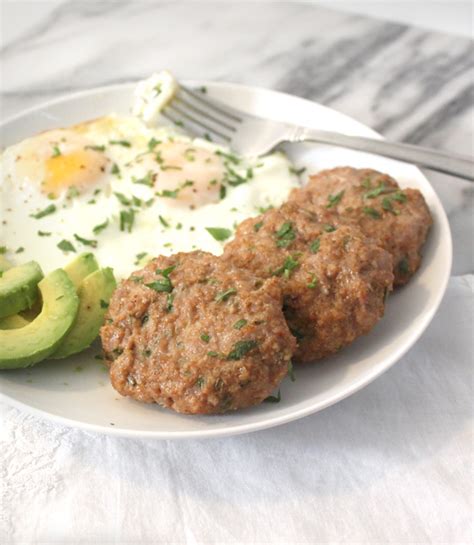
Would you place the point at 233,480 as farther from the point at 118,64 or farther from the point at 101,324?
the point at 118,64

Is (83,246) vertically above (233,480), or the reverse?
(83,246)

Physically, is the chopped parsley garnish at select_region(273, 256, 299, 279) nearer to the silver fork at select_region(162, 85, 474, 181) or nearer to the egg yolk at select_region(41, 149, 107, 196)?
the silver fork at select_region(162, 85, 474, 181)

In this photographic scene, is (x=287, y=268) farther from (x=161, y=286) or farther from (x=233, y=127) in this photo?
(x=233, y=127)

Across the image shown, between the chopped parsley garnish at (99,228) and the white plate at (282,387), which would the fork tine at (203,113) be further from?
the white plate at (282,387)

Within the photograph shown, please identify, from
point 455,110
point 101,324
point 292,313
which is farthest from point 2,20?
point 292,313

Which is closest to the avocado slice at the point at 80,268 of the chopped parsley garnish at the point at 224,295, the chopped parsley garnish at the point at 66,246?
the chopped parsley garnish at the point at 66,246

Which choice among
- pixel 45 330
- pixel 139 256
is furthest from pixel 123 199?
pixel 45 330
